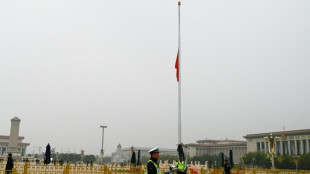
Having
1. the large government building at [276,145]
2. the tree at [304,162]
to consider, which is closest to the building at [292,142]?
the large government building at [276,145]

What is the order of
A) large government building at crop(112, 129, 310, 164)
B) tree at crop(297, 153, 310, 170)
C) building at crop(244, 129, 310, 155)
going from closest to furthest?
tree at crop(297, 153, 310, 170)
building at crop(244, 129, 310, 155)
large government building at crop(112, 129, 310, 164)

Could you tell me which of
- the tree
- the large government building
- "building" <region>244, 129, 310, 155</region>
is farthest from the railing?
"building" <region>244, 129, 310, 155</region>

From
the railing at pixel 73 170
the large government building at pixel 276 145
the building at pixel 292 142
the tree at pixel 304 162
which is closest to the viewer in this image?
the railing at pixel 73 170

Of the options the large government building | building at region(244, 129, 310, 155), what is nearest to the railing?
the large government building

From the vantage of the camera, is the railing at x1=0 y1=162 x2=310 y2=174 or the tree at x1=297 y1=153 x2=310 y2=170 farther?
the tree at x1=297 y1=153 x2=310 y2=170

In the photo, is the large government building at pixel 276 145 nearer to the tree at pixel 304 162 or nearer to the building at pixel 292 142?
the building at pixel 292 142

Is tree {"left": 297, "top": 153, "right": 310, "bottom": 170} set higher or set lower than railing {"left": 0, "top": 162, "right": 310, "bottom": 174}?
lower

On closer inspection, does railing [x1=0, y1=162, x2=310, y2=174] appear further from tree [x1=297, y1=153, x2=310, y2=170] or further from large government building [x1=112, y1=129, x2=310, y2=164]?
large government building [x1=112, y1=129, x2=310, y2=164]

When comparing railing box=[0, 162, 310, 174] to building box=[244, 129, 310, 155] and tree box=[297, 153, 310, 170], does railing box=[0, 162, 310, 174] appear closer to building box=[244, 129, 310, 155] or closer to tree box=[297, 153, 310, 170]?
tree box=[297, 153, 310, 170]

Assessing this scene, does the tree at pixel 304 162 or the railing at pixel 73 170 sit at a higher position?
the railing at pixel 73 170

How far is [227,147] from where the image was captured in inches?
4237

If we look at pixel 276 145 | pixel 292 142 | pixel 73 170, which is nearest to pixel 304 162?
pixel 292 142

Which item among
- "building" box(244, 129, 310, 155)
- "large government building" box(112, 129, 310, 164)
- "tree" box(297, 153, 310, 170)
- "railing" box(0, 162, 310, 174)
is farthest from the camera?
"large government building" box(112, 129, 310, 164)

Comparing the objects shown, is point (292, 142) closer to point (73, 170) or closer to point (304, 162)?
point (304, 162)
